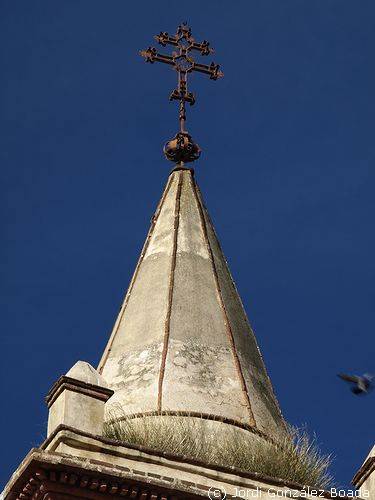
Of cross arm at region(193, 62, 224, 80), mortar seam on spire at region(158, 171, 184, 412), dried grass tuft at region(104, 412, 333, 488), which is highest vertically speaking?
cross arm at region(193, 62, 224, 80)

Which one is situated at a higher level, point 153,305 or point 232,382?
point 153,305

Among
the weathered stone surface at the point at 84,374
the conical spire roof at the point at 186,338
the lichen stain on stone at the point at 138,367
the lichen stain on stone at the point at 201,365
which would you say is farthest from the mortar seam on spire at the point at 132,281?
the weathered stone surface at the point at 84,374

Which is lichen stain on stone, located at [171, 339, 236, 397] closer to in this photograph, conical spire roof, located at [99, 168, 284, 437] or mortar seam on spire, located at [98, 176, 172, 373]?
conical spire roof, located at [99, 168, 284, 437]

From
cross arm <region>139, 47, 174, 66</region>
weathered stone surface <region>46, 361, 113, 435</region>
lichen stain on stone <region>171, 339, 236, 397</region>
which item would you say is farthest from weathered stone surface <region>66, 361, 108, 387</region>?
cross arm <region>139, 47, 174, 66</region>

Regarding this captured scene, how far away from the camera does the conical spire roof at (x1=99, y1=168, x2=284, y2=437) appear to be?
17.4 meters

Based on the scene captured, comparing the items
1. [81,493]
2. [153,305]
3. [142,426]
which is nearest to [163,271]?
[153,305]

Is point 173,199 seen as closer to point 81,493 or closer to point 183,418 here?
point 183,418

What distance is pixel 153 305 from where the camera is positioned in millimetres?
18906

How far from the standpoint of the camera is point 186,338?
18.2 m

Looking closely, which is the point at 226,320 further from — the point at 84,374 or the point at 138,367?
the point at 84,374

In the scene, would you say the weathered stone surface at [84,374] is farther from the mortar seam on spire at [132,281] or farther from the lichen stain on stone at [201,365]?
the mortar seam on spire at [132,281]

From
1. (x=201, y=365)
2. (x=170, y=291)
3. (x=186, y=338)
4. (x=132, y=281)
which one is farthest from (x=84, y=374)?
(x=132, y=281)

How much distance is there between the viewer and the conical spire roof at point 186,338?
17.4 metres

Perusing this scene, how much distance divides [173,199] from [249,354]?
3.23m
